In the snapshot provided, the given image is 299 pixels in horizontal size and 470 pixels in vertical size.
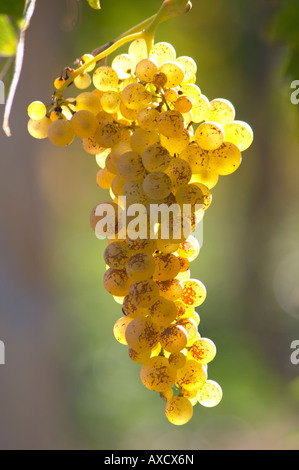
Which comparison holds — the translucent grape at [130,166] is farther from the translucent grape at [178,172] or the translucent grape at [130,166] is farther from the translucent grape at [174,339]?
the translucent grape at [174,339]

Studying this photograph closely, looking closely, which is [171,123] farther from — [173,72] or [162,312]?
[162,312]

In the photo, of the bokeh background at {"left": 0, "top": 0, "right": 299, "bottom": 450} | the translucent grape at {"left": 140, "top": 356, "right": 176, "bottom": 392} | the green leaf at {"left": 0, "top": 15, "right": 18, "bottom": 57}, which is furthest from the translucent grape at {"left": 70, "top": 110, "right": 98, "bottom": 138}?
the bokeh background at {"left": 0, "top": 0, "right": 299, "bottom": 450}

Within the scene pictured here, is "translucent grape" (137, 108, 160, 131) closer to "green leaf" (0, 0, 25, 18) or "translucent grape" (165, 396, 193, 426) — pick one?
"green leaf" (0, 0, 25, 18)

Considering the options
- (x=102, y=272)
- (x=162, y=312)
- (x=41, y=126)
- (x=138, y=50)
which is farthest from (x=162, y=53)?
(x=102, y=272)

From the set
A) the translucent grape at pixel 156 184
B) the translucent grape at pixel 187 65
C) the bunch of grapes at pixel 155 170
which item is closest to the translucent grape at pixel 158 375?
the bunch of grapes at pixel 155 170
